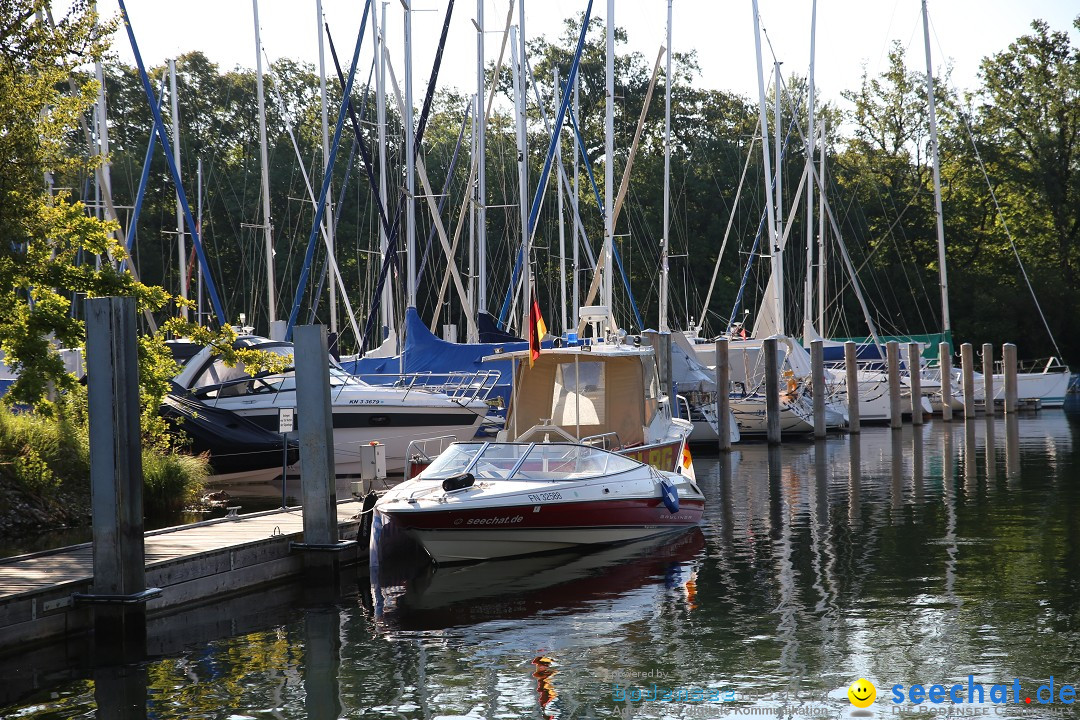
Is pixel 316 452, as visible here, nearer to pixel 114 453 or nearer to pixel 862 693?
pixel 114 453

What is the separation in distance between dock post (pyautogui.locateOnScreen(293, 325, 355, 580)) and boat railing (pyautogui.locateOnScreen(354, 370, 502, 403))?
10.9 metres

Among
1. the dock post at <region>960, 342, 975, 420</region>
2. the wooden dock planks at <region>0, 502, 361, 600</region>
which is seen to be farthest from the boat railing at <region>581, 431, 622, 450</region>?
the dock post at <region>960, 342, 975, 420</region>

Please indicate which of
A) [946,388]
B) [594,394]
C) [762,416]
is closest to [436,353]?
[594,394]

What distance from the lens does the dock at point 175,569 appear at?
1087 cm

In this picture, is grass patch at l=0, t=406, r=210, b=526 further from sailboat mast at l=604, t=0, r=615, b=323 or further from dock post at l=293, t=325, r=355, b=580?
sailboat mast at l=604, t=0, r=615, b=323

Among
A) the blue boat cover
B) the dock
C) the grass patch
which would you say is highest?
the blue boat cover

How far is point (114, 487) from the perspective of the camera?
36.0ft

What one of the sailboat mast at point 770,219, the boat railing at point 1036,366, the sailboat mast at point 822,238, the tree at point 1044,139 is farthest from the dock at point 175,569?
the tree at point 1044,139

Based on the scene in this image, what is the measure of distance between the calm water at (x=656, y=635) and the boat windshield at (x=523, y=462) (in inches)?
45.4

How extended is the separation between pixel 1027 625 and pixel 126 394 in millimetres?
9000

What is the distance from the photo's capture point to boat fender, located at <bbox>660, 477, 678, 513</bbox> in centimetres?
1630

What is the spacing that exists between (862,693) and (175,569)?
7209 millimetres

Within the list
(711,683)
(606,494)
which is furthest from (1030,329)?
(711,683)

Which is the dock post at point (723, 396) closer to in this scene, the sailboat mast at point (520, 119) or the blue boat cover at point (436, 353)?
the sailboat mast at point (520, 119)
